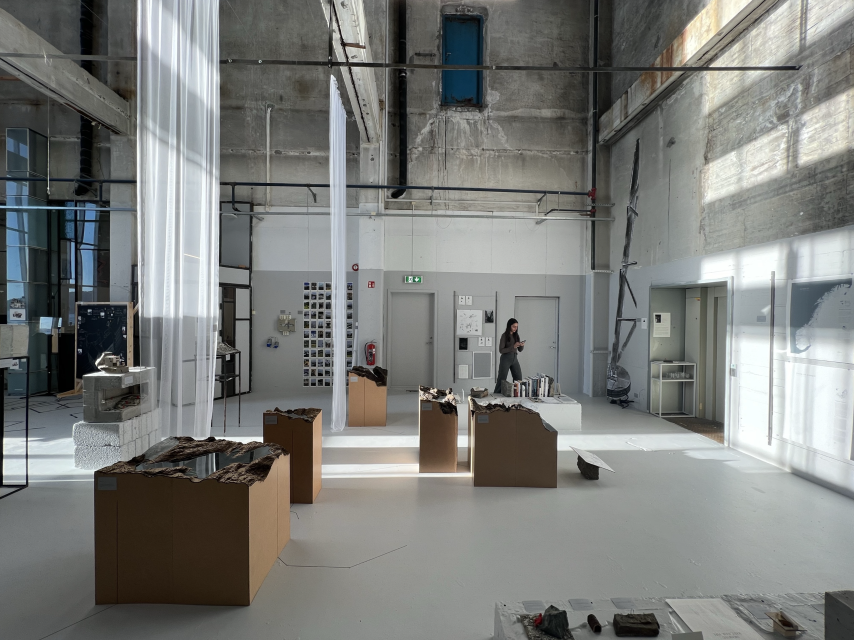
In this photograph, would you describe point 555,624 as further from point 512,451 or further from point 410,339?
point 410,339

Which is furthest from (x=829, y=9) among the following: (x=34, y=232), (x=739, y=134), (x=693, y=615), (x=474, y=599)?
(x=34, y=232)

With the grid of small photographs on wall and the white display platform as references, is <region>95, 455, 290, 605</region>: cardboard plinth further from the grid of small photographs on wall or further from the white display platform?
the grid of small photographs on wall

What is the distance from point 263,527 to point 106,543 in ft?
2.75

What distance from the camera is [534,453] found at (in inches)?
184

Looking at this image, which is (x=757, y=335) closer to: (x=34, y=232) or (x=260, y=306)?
(x=260, y=306)

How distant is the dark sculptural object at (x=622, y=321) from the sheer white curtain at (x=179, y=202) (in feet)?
23.8

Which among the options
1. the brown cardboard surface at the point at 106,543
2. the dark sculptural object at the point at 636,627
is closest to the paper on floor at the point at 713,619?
the dark sculptural object at the point at 636,627

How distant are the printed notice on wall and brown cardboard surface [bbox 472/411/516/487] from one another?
4.69 meters

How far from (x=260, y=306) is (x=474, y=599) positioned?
8287 millimetres

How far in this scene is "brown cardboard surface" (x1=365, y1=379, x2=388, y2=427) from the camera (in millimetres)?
7262

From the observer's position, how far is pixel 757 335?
567cm

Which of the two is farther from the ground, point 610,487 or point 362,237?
point 362,237

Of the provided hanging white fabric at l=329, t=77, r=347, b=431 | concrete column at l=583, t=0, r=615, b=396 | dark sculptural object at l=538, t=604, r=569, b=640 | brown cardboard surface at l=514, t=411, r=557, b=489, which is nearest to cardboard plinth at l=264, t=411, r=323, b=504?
brown cardboard surface at l=514, t=411, r=557, b=489

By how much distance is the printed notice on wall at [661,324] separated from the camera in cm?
815
